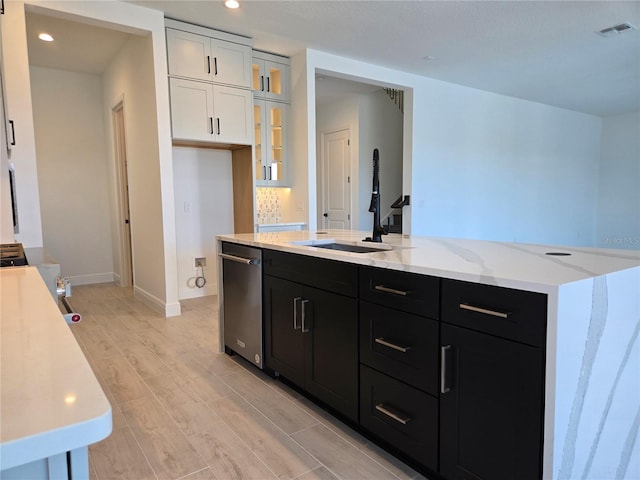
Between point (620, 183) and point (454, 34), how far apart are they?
Answer: 672cm

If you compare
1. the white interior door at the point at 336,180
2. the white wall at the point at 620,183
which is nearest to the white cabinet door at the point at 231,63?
the white interior door at the point at 336,180

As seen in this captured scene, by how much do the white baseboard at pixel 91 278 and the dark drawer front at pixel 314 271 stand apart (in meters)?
4.18

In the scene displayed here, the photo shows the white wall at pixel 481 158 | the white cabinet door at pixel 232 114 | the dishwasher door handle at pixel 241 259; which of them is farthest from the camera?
the white wall at pixel 481 158

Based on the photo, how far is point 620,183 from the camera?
8750mm

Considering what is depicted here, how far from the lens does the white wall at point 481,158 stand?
5555mm

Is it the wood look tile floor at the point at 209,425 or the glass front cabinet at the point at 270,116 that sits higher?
the glass front cabinet at the point at 270,116

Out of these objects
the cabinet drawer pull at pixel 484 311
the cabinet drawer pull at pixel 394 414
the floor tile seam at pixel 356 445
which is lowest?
the floor tile seam at pixel 356 445

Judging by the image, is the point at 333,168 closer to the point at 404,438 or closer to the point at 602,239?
the point at 404,438

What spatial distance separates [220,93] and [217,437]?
3.38 m

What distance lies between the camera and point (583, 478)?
1.28m

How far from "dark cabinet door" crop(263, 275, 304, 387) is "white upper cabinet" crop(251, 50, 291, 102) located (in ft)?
9.86

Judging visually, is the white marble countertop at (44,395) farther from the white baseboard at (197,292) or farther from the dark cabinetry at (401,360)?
the white baseboard at (197,292)

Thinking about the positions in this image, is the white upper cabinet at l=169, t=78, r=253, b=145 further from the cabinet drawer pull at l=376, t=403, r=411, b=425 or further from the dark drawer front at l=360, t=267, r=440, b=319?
the cabinet drawer pull at l=376, t=403, r=411, b=425

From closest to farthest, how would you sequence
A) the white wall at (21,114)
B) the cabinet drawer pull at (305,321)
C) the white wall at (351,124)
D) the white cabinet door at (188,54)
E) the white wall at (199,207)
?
1. the cabinet drawer pull at (305,321)
2. the white wall at (21,114)
3. the white cabinet door at (188,54)
4. the white wall at (199,207)
5. the white wall at (351,124)
